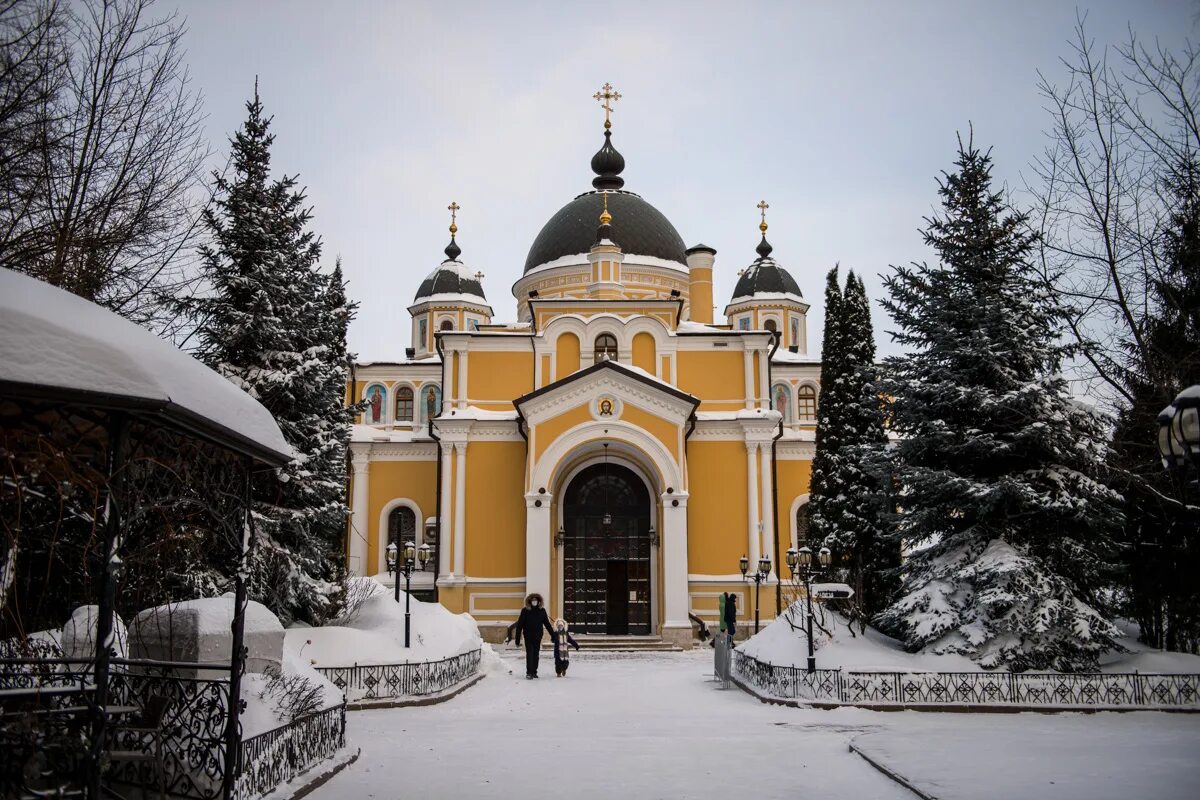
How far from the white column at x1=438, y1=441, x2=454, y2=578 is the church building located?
0.04m

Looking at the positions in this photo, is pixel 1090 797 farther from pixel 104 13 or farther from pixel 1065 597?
pixel 104 13

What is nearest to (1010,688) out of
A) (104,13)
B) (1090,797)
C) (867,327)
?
(1090,797)

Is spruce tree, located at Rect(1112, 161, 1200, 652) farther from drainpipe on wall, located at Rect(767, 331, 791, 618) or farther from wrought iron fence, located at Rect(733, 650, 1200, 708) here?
drainpipe on wall, located at Rect(767, 331, 791, 618)

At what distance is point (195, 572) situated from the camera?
14.1m

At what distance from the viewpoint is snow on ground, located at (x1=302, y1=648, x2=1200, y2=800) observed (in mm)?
8188

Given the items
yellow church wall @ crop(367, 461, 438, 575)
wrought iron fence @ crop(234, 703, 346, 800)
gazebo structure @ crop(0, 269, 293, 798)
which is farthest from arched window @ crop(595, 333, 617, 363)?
gazebo structure @ crop(0, 269, 293, 798)

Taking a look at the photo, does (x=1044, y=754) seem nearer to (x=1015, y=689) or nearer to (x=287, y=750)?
(x=1015, y=689)

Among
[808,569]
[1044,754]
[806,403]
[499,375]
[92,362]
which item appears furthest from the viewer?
[806,403]

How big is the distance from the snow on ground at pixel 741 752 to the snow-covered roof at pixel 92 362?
3.59 meters

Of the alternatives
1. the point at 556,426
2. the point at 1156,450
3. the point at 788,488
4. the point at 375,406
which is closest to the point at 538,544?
the point at 556,426

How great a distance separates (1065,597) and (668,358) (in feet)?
57.6

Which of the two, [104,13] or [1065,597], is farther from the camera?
[1065,597]

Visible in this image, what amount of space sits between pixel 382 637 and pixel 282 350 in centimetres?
492

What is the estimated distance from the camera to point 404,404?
3831cm
